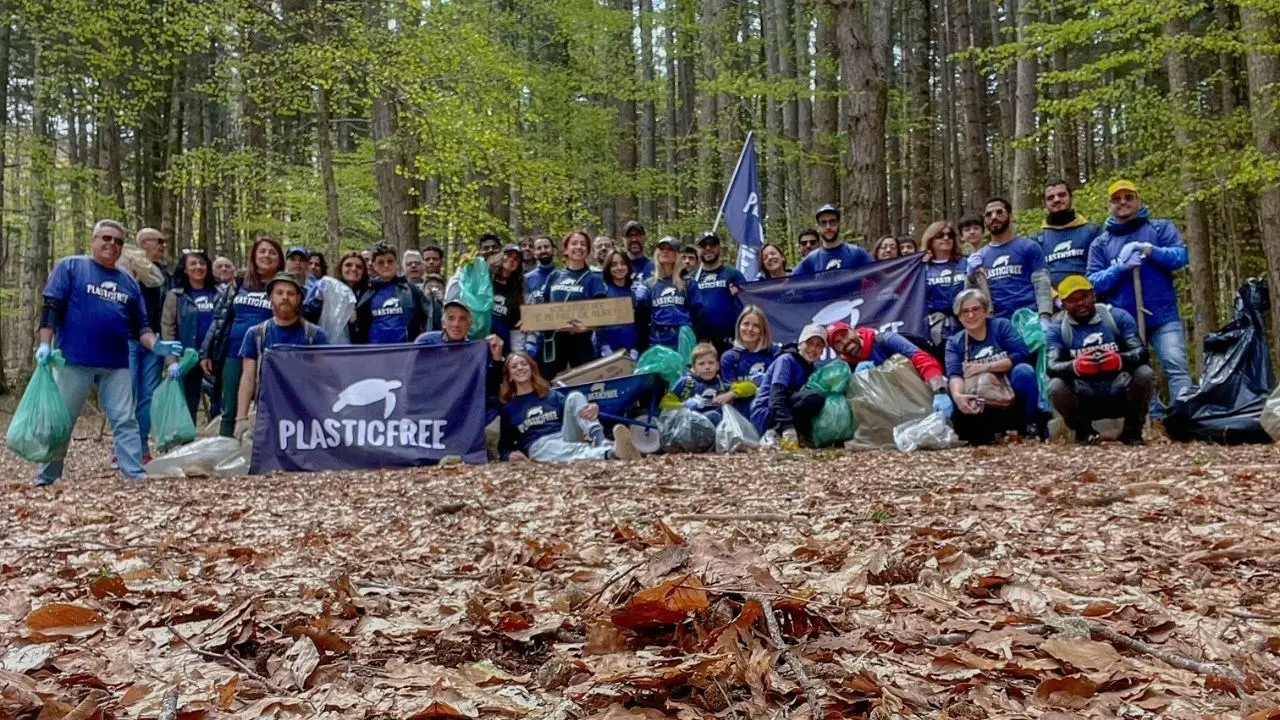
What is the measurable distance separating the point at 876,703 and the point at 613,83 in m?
18.0

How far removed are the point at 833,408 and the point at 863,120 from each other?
386cm

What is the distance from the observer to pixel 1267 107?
938 cm

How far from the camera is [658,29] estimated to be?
23953 millimetres

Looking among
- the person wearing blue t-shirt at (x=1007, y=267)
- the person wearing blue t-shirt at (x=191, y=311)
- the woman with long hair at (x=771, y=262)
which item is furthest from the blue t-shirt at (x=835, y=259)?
the person wearing blue t-shirt at (x=191, y=311)

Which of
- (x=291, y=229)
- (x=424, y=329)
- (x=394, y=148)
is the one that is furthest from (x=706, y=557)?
(x=291, y=229)

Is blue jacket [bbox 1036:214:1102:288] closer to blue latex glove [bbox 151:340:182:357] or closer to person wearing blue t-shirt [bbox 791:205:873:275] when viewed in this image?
person wearing blue t-shirt [bbox 791:205:873:275]

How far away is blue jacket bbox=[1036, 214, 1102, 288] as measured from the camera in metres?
7.91

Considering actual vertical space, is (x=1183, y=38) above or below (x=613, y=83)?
below

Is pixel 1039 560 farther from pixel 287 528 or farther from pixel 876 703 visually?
pixel 287 528

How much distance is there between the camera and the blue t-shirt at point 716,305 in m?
8.81

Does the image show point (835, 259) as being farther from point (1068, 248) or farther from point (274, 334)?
point (274, 334)

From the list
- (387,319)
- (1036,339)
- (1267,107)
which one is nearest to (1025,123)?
(1267,107)

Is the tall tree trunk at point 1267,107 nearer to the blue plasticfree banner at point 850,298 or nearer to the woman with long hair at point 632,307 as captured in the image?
the blue plasticfree banner at point 850,298

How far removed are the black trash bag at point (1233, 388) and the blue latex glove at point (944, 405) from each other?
1615mm
